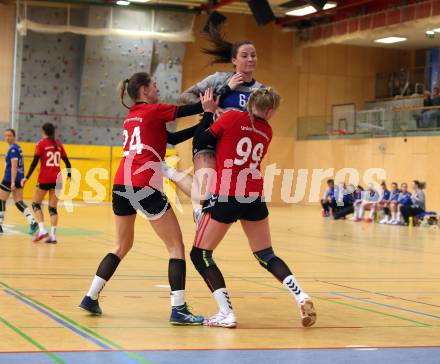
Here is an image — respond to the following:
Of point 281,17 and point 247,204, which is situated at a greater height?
point 281,17

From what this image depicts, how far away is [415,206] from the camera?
27000 millimetres

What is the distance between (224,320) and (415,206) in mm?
20980

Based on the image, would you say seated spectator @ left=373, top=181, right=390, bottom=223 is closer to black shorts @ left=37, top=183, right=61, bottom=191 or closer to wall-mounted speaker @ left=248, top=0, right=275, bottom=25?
wall-mounted speaker @ left=248, top=0, right=275, bottom=25

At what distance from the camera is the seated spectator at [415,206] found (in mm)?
26734

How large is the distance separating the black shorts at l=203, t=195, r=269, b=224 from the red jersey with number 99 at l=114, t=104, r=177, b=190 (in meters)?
0.50

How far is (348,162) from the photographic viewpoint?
3647cm

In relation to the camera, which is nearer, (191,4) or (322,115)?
(191,4)

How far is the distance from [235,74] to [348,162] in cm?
2951

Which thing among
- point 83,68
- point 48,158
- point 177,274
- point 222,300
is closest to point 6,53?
point 83,68

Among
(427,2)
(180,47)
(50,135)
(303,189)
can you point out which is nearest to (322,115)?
(303,189)

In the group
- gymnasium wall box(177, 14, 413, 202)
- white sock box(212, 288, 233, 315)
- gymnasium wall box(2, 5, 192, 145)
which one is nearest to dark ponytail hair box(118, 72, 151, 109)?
white sock box(212, 288, 233, 315)

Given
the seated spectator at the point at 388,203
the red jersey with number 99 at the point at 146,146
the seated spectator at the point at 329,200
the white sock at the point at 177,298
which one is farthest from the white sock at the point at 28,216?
the seated spectator at the point at 329,200

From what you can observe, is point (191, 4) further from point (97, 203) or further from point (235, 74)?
point (235, 74)

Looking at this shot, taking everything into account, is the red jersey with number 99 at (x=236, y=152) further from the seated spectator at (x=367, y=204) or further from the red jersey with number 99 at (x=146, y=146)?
the seated spectator at (x=367, y=204)
